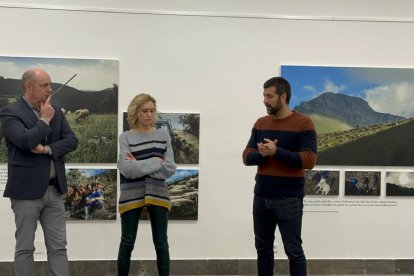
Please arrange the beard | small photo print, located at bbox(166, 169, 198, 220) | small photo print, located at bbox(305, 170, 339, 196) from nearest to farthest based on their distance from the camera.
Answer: the beard, small photo print, located at bbox(166, 169, 198, 220), small photo print, located at bbox(305, 170, 339, 196)

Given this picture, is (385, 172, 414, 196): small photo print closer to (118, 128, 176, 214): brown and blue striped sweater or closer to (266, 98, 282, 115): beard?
(266, 98, 282, 115): beard

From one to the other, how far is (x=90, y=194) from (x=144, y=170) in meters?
1.20

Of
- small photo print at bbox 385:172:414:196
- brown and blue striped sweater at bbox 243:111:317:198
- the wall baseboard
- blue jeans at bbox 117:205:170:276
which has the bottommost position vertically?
the wall baseboard

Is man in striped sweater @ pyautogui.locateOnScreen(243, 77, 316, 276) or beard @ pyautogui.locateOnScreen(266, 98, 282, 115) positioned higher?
beard @ pyautogui.locateOnScreen(266, 98, 282, 115)

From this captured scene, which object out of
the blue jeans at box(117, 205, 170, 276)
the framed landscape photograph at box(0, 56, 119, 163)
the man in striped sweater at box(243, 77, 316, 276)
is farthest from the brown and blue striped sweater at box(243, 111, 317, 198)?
the framed landscape photograph at box(0, 56, 119, 163)

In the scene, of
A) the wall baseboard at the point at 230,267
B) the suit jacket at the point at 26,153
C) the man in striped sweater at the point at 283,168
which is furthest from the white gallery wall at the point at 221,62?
the suit jacket at the point at 26,153

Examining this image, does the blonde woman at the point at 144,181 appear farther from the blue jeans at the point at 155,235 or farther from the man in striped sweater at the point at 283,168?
the man in striped sweater at the point at 283,168

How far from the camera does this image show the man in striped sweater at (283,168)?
3.28 metres

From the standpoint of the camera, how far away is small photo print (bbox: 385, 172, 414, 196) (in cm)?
462

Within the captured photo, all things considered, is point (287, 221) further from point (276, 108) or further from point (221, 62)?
point (221, 62)

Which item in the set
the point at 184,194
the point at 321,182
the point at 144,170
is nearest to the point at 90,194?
the point at 184,194

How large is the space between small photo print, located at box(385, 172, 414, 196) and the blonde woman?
2.44 m

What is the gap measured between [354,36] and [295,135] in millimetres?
1835

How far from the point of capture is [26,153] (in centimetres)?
316
